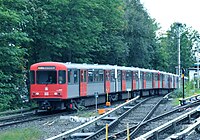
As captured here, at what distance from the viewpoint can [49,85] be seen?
24031 millimetres

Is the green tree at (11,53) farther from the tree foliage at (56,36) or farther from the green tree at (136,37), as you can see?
the green tree at (136,37)

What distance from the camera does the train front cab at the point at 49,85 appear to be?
2384 centimetres

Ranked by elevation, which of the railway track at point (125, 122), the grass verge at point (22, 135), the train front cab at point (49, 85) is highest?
the train front cab at point (49, 85)

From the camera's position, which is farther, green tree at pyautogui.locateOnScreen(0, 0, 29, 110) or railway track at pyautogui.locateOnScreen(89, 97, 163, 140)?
green tree at pyautogui.locateOnScreen(0, 0, 29, 110)

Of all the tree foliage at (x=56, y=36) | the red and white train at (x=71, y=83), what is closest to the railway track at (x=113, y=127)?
the red and white train at (x=71, y=83)

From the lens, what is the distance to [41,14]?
101 ft

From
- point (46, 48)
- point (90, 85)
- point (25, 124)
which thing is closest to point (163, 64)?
point (46, 48)

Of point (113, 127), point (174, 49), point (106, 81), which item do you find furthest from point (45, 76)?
point (174, 49)

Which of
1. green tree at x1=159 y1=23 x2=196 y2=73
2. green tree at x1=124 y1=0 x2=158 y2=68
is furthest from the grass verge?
green tree at x1=159 y1=23 x2=196 y2=73

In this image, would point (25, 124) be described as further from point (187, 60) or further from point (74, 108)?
point (187, 60)

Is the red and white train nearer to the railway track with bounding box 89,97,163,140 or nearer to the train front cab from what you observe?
the train front cab

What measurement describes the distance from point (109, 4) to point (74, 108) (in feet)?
62.3

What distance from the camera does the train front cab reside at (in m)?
23.8

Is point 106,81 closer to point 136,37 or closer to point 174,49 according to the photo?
point 136,37
